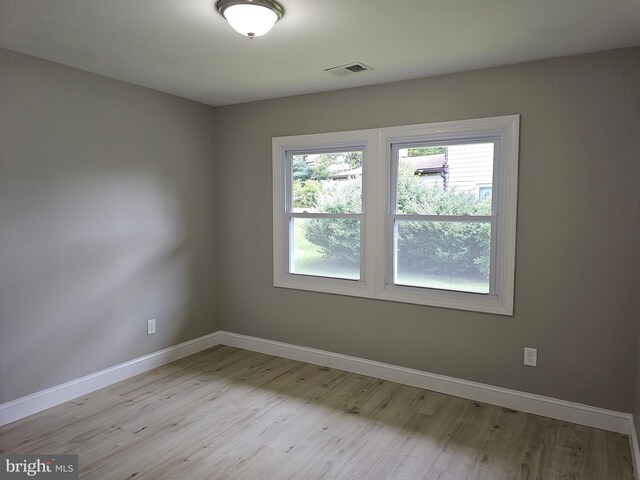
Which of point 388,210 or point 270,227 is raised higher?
point 388,210

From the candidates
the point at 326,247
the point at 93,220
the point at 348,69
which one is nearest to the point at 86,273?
the point at 93,220

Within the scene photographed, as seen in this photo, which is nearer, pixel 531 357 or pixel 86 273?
pixel 531 357

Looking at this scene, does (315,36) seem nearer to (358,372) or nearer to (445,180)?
(445,180)

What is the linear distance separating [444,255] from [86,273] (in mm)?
2717

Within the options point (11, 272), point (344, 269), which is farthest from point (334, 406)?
point (11, 272)

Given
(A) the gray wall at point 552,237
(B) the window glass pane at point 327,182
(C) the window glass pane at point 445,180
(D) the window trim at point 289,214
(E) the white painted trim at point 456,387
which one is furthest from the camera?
(B) the window glass pane at point 327,182

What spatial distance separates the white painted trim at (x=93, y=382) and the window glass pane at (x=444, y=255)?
210 centimetres

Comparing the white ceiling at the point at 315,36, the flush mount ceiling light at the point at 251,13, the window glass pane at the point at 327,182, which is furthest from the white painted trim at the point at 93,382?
the flush mount ceiling light at the point at 251,13

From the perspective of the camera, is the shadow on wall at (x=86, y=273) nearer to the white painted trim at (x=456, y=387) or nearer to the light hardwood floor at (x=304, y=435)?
the light hardwood floor at (x=304, y=435)

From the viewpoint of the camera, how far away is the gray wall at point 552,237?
2.70 m

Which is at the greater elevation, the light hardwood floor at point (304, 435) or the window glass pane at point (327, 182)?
the window glass pane at point (327, 182)

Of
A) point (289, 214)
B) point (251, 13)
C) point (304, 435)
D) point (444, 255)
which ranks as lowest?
point (304, 435)

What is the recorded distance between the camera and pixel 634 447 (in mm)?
2498
